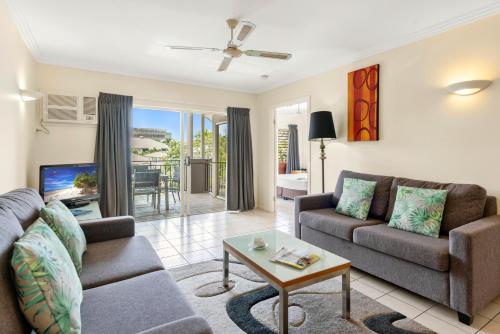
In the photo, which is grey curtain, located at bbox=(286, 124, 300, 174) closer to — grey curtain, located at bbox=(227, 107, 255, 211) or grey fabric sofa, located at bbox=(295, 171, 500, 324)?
grey curtain, located at bbox=(227, 107, 255, 211)

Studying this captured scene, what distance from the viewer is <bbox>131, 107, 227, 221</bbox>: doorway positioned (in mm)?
4762

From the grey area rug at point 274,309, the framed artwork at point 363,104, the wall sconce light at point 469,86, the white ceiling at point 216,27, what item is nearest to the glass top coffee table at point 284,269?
the grey area rug at point 274,309

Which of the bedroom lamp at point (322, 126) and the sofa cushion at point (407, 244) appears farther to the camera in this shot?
the bedroom lamp at point (322, 126)

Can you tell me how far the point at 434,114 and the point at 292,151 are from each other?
17.0 feet

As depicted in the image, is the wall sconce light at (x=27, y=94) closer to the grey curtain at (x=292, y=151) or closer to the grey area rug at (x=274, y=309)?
the grey area rug at (x=274, y=309)

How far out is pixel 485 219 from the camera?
7.08 ft

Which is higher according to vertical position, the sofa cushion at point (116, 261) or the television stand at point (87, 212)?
the television stand at point (87, 212)

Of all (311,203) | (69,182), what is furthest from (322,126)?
(69,182)

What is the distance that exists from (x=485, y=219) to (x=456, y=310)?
2.58 ft

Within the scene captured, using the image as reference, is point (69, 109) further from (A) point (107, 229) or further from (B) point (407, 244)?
(B) point (407, 244)

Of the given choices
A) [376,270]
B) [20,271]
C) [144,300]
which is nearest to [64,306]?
[20,271]

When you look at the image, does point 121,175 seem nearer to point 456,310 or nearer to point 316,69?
point 316,69

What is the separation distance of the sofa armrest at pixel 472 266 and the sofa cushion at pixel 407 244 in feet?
0.28

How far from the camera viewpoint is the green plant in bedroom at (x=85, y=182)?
3.48 m
